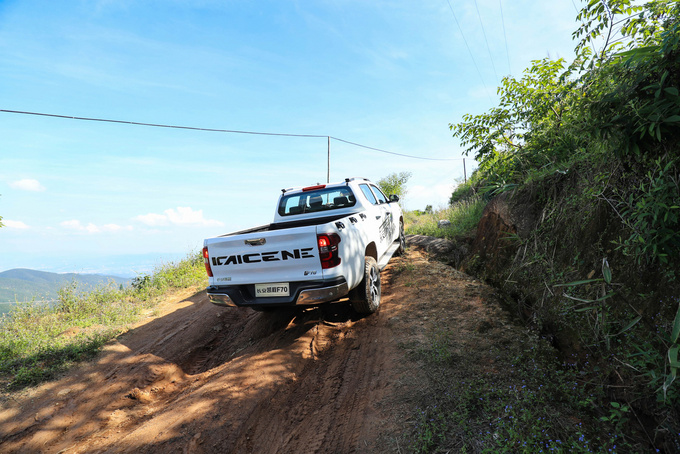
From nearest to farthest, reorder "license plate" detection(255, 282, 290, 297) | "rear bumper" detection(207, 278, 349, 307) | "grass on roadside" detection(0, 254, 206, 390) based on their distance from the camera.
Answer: "rear bumper" detection(207, 278, 349, 307)
"license plate" detection(255, 282, 290, 297)
"grass on roadside" detection(0, 254, 206, 390)

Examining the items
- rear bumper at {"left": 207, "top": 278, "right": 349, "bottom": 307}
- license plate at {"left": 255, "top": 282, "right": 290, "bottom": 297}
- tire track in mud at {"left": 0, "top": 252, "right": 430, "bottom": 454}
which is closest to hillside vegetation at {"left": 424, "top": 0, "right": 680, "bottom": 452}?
tire track in mud at {"left": 0, "top": 252, "right": 430, "bottom": 454}

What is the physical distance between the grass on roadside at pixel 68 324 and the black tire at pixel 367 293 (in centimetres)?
438

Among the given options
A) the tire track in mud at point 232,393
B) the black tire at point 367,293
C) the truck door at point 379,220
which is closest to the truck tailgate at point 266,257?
the black tire at point 367,293

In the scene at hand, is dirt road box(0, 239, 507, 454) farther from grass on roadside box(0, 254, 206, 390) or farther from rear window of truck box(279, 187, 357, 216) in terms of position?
rear window of truck box(279, 187, 357, 216)

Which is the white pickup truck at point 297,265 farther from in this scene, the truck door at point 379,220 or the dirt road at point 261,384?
the dirt road at point 261,384

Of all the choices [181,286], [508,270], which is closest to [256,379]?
[508,270]

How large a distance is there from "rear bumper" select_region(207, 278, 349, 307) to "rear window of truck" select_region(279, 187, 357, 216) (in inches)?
84.0

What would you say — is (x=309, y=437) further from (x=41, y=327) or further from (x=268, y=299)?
(x=41, y=327)

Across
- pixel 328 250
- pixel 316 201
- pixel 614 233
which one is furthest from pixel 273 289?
→ pixel 614 233

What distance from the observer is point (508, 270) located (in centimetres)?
500

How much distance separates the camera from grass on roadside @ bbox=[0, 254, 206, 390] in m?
4.87

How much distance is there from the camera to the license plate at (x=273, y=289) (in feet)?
13.8

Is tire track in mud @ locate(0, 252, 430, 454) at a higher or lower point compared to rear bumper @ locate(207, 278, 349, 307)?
lower

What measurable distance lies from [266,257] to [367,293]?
1595 millimetres
